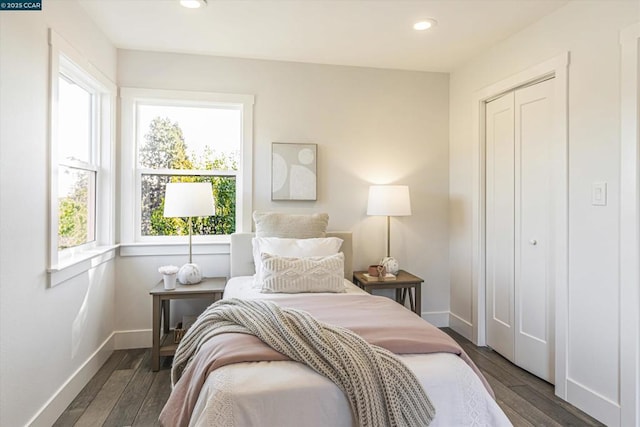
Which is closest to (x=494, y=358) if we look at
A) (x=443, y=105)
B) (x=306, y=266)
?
(x=306, y=266)

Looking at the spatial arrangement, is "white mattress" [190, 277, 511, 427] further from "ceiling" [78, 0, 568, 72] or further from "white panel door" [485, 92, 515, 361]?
"ceiling" [78, 0, 568, 72]

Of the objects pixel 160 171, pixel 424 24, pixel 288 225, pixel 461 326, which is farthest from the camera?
pixel 461 326

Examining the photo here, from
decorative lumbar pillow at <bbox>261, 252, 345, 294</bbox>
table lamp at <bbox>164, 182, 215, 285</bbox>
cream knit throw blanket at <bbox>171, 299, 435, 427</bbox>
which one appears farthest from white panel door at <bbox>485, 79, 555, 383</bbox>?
table lamp at <bbox>164, 182, 215, 285</bbox>

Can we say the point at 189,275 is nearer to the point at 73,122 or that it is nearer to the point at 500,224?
the point at 73,122

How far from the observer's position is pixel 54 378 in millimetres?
2248

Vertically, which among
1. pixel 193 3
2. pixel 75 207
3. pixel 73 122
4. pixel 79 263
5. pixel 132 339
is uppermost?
pixel 193 3

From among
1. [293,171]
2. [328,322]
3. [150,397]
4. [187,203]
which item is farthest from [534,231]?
[150,397]

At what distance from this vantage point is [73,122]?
274 cm

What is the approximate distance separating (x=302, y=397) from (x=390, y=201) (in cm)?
227

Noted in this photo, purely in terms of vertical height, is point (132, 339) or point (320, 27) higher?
point (320, 27)

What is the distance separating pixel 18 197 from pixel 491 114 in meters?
3.44

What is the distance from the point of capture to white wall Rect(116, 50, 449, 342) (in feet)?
11.1

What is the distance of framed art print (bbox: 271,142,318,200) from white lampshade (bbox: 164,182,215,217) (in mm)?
709

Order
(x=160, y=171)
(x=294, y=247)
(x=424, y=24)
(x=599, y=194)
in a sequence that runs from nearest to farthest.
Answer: (x=599, y=194) → (x=424, y=24) → (x=294, y=247) → (x=160, y=171)
